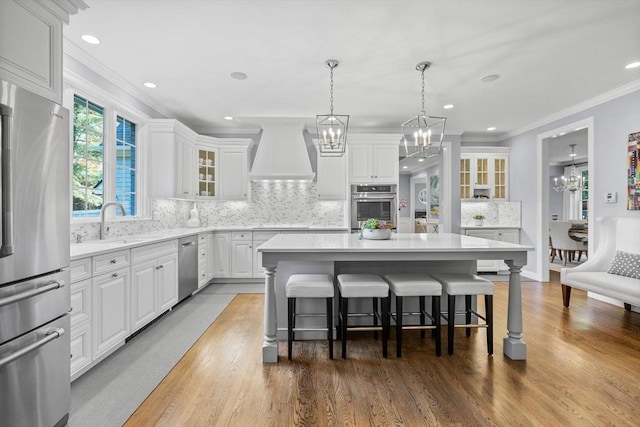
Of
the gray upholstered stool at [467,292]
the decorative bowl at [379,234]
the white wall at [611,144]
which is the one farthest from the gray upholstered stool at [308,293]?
the white wall at [611,144]

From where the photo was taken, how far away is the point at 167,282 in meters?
3.60

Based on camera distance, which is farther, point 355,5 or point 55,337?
point 355,5

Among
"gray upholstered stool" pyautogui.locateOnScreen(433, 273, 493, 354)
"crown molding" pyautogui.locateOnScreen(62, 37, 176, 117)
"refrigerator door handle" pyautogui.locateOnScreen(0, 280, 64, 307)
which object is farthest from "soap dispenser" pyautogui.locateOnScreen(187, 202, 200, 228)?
"gray upholstered stool" pyautogui.locateOnScreen(433, 273, 493, 354)

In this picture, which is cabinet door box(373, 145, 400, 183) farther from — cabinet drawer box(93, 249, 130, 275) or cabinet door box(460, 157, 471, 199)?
cabinet drawer box(93, 249, 130, 275)

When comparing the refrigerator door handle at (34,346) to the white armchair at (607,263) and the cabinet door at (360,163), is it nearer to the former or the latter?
the cabinet door at (360,163)

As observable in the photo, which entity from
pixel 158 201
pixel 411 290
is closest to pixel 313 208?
pixel 158 201

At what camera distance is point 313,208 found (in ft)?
19.4

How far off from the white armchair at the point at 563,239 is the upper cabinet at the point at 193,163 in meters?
6.86

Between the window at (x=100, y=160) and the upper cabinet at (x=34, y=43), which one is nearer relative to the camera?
the upper cabinet at (x=34, y=43)

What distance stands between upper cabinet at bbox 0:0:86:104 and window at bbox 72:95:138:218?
1.47m

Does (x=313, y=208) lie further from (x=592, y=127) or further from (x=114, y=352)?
(x=592, y=127)

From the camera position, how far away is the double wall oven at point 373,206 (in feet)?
17.8

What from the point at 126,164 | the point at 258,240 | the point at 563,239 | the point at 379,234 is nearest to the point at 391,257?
the point at 379,234

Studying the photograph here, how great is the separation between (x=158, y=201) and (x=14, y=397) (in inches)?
134
